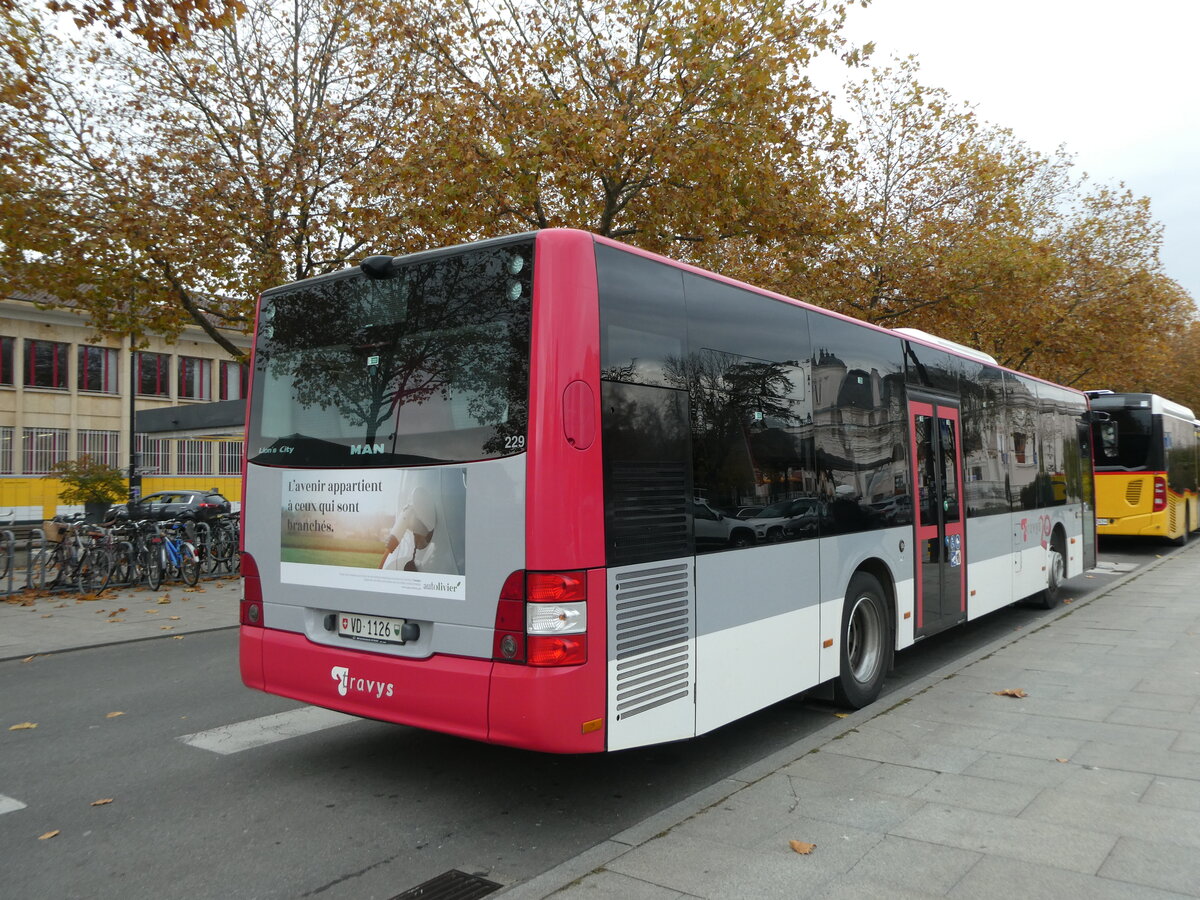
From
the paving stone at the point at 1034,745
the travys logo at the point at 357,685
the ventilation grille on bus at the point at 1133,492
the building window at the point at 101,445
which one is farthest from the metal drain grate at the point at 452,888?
the building window at the point at 101,445

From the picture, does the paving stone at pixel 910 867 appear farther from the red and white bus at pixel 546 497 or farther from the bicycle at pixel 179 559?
the bicycle at pixel 179 559

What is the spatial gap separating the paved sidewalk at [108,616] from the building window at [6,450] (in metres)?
31.1

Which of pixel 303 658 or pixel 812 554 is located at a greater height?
pixel 812 554

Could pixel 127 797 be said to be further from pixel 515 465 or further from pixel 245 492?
pixel 515 465

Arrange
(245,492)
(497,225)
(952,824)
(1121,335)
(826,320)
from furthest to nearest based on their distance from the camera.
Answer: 1. (1121,335)
2. (497,225)
3. (826,320)
4. (245,492)
5. (952,824)

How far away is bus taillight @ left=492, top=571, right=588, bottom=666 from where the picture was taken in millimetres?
4281

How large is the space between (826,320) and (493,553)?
345 centimetres

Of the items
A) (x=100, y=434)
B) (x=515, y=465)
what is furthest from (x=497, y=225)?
(x=100, y=434)

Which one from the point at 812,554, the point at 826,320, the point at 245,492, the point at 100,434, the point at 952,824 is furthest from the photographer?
the point at 100,434

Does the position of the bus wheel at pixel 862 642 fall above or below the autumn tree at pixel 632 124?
below

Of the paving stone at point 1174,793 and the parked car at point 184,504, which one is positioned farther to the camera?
the parked car at point 184,504

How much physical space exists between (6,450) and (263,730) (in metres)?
41.7

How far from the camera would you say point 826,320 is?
6.74 meters

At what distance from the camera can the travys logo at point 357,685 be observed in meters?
4.80
